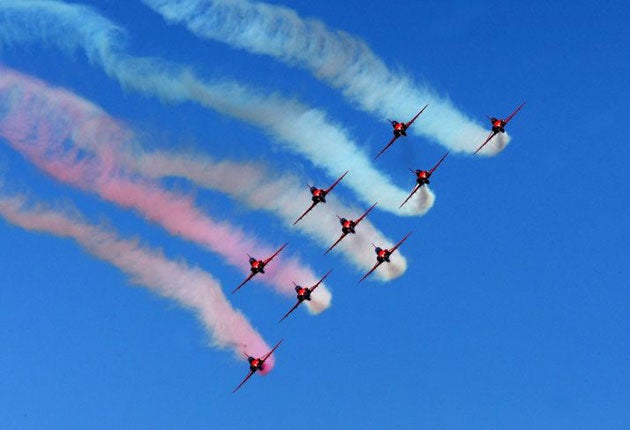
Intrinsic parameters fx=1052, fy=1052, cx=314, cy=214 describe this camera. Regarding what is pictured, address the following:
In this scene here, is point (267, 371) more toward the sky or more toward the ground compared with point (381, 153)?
more toward the ground

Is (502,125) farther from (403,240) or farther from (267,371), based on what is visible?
(267,371)

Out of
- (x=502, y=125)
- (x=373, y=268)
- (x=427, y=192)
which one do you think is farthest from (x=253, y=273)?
(x=502, y=125)

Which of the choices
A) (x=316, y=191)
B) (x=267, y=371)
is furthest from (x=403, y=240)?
(x=267, y=371)

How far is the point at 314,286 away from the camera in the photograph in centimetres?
9688

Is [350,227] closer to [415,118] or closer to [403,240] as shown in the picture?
[403,240]

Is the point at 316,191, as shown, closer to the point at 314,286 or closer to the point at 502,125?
the point at 314,286

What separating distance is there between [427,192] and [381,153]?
7385mm

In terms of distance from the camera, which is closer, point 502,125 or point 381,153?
point 381,153

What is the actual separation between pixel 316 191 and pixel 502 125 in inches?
730

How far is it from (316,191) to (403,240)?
386 inches

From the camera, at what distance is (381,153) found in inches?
3612

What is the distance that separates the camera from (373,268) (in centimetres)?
9812

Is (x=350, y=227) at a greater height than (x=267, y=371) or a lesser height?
greater

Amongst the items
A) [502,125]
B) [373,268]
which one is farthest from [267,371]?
[502,125]
